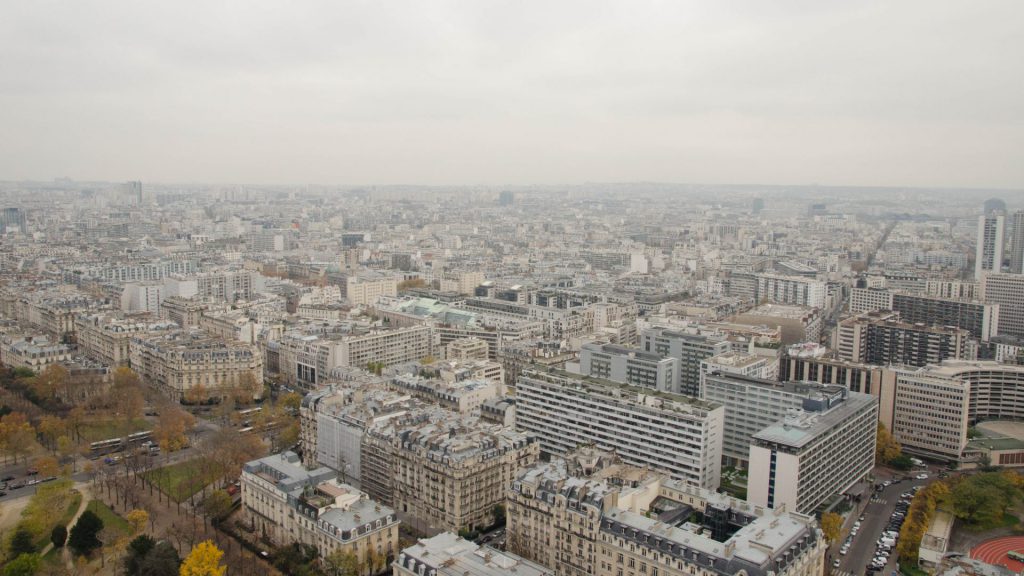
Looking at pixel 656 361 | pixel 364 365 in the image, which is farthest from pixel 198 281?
pixel 656 361

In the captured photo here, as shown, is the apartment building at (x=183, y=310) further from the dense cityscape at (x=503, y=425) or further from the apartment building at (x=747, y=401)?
the apartment building at (x=747, y=401)

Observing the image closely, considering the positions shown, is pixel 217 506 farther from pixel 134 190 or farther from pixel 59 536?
pixel 134 190

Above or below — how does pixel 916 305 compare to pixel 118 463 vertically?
above

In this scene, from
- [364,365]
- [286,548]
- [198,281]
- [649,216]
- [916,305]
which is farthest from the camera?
[649,216]

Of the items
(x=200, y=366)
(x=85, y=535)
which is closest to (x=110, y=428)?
(x=200, y=366)

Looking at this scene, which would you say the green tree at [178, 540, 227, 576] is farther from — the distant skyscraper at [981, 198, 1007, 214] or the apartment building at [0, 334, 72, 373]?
the distant skyscraper at [981, 198, 1007, 214]

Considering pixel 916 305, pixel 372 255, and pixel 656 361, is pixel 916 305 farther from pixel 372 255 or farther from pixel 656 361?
pixel 372 255

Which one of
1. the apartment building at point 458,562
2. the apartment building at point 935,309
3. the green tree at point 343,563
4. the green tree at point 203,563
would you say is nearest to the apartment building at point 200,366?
the green tree at point 203,563
